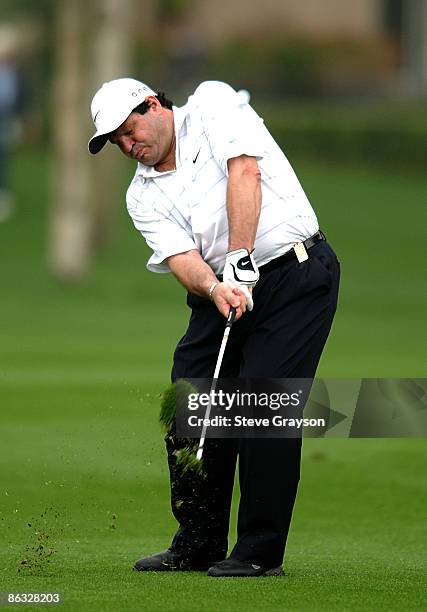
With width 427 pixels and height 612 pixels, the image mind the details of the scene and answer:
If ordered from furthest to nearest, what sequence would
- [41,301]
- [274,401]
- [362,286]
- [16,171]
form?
[16,171], [362,286], [41,301], [274,401]

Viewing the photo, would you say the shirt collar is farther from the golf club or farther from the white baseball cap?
the golf club

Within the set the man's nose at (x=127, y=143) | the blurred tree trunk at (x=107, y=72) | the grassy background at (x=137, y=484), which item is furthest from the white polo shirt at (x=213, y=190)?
the blurred tree trunk at (x=107, y=72)

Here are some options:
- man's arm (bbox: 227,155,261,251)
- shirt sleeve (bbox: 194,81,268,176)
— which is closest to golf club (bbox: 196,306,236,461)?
man's arm (bbox: 227,155,261,251)

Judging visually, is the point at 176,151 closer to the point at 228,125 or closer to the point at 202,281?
the point at 228,125

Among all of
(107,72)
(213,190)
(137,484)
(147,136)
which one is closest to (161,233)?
(213,190)

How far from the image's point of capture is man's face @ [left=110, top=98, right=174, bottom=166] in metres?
6.39

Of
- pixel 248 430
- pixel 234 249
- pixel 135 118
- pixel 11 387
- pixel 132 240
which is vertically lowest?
pixel 132 240

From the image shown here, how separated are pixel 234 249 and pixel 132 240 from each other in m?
21.1

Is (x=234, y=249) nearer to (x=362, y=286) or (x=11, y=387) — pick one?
(x=11, y=387)

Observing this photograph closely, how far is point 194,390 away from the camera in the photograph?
21.2 feet

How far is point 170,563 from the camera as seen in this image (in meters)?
6.54

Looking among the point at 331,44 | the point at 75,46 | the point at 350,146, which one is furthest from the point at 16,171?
the point at 75,46

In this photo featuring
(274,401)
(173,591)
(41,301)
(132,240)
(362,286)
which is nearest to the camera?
(173,591)

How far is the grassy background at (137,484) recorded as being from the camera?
601 centimetres
